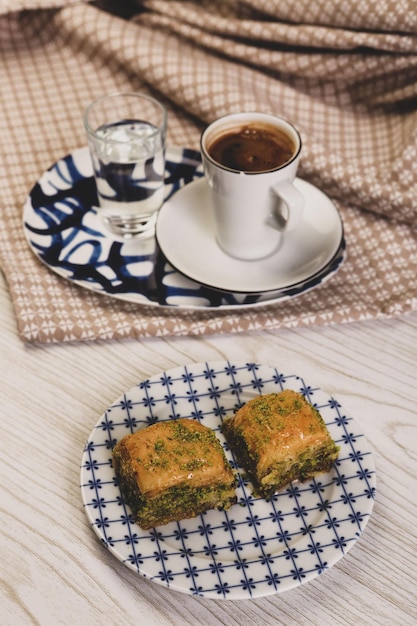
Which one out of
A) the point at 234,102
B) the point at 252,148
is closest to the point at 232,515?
the point at 252,148

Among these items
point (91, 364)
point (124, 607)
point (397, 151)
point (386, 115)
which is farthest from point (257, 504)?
point (386, 115)

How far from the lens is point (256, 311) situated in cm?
102

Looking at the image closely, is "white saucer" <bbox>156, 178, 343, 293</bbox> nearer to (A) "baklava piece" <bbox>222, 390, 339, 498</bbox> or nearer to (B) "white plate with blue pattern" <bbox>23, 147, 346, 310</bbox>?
(B) "white plate with blue pattern" <bbox>23, 147, 346, 310</bbox>

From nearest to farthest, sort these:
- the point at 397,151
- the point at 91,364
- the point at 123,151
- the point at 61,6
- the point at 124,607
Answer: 1. the point at 124,607
2. the point at 91,364
3. the point at 123,151
4. the point at 397,151
5. the point at 61,6

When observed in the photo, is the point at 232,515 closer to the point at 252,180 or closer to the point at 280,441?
the point at 280,441

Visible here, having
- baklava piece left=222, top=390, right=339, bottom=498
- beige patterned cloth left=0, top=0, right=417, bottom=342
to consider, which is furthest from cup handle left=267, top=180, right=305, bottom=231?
baklava piece left=222, top=390, right=339, bottom=498

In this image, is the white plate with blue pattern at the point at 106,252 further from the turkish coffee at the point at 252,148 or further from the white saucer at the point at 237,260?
the turkish coffee at the point at 252,148

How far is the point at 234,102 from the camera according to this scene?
1222 millimetres

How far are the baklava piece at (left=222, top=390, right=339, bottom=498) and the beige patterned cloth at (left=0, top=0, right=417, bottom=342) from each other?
201 millimetres

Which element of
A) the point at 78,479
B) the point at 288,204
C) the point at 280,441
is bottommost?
the point at 78,479

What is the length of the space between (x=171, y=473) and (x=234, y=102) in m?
0.71

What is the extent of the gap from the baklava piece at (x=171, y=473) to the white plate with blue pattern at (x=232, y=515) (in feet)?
0.04

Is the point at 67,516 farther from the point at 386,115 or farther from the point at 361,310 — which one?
the point at 386,115

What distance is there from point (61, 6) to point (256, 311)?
0.78m
